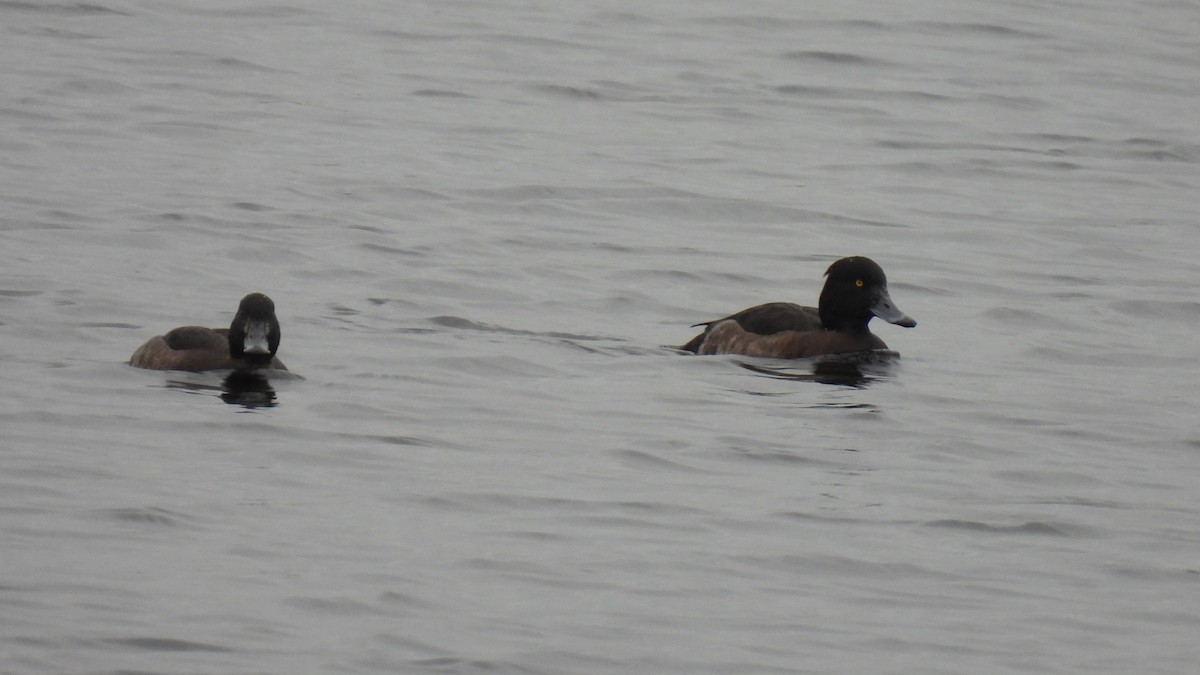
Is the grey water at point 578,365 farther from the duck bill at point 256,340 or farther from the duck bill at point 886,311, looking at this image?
the duck bill at point 886,311

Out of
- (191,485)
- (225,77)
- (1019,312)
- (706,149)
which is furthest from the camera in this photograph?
(225,77)

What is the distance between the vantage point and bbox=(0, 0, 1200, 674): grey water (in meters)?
8.88

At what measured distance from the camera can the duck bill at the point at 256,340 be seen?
12.9m

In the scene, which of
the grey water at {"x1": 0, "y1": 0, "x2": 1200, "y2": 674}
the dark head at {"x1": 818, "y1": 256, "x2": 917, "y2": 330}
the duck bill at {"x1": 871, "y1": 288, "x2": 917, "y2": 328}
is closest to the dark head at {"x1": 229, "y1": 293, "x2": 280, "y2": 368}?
the grey water at {"x1": 0, "y1": 0, "x2": 1200, "y2": 674}

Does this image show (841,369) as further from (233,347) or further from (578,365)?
(233,347)

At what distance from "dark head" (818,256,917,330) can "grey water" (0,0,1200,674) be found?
1.62 feet

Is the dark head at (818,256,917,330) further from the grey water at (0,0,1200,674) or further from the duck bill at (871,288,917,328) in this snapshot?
the grey water at (0,0,1200,674)

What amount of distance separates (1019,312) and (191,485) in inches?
352

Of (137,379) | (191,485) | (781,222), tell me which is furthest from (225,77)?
(191,485)

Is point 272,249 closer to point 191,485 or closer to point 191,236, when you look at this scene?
point 191,236

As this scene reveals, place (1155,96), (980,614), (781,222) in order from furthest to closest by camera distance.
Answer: (1155,96) → (781,222) → (980,614)

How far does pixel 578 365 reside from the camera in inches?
564

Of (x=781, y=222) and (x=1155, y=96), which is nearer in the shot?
(x=781, y=222)

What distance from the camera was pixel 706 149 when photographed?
1013 inches
